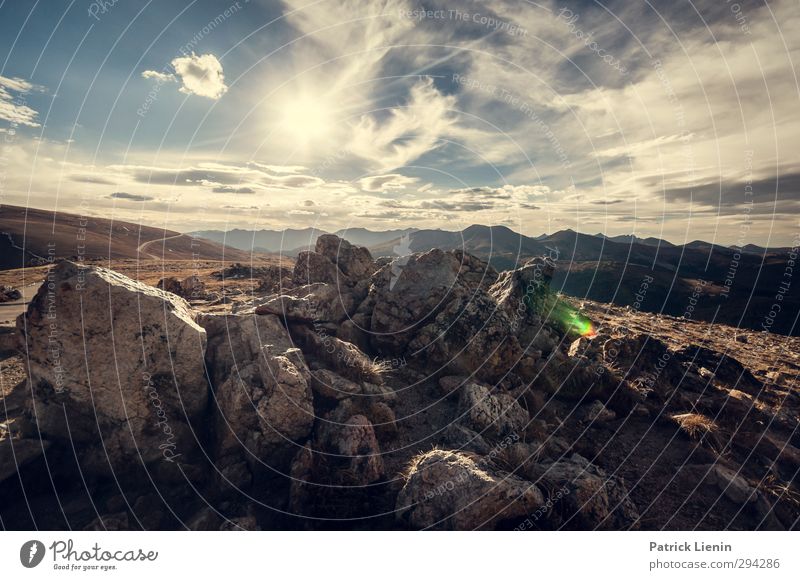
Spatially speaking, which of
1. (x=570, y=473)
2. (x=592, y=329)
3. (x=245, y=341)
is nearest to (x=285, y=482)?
(x=245, y=341)

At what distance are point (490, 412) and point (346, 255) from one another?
13.3 m

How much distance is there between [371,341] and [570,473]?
8962 millimetres

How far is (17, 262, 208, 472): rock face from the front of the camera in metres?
9.24

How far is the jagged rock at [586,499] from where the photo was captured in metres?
8.40

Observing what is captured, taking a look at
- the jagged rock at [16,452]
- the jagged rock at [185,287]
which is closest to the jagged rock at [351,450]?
the jagged rock at [16,452]

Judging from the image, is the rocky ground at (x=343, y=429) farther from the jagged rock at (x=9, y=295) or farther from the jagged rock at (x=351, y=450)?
the jagged rock at (x=9, y=295)

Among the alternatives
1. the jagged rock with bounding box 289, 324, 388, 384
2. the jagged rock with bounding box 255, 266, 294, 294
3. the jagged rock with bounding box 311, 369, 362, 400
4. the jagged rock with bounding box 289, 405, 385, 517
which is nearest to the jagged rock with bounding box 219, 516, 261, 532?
the jagged rock with bounding box 289, 405, 385, 517

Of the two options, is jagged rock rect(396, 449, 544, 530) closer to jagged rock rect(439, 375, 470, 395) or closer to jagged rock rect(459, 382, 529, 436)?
jagged rock rect(459, 382, 529, 436)

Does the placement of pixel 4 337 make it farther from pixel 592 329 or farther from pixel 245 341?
pixel 592 329

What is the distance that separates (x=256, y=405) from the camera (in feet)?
32.7

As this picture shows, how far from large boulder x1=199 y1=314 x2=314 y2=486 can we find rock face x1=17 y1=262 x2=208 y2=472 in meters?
1.39

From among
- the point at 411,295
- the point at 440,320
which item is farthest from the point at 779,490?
the point at 411,295

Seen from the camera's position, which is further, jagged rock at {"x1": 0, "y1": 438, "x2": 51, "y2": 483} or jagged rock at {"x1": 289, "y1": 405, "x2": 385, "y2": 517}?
jagged rock at {"x1": 289, "y1": 405, "x2": 385, "y2": 517}

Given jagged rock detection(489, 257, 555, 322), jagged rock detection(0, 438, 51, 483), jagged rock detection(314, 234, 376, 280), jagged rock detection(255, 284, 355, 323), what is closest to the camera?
jagged rock detection(0, 438, 51, 483)
